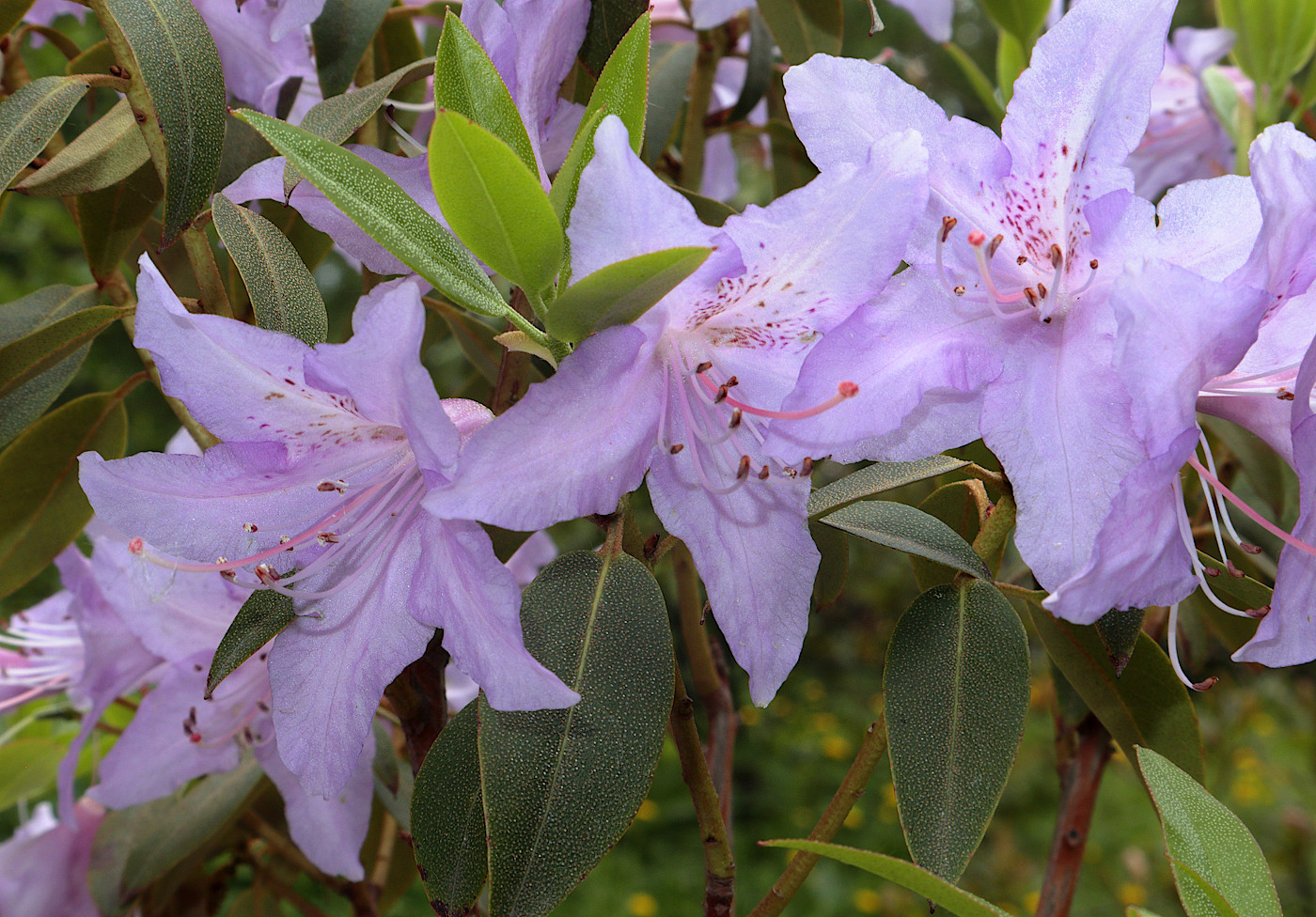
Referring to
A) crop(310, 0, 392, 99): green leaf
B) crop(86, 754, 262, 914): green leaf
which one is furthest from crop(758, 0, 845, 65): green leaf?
crop(86, 754, 262, 914): green leaf

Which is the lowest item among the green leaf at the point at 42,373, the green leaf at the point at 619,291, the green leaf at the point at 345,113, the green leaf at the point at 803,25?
the green leaf at the point at 42,373

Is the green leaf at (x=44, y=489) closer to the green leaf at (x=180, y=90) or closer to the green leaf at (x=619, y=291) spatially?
the green leaf at (x=180, y=90)

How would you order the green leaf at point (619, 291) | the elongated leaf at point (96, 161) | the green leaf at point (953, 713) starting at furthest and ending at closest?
1. the elongated leaf at point (96, 161)
2. the green leaf at point (953, 713)
3. the green leaf at point (619, 291)

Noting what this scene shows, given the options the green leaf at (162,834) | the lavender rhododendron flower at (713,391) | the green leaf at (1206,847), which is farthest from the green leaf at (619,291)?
the green leaf at (162,834)

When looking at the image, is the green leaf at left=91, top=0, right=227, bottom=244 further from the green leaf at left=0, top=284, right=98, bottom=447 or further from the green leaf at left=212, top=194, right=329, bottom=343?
the green leaf at left=0, top=284, right=98, bottom=447

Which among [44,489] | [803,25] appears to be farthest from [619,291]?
[44,489]

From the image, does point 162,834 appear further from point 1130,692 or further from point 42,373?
point 1130,692
